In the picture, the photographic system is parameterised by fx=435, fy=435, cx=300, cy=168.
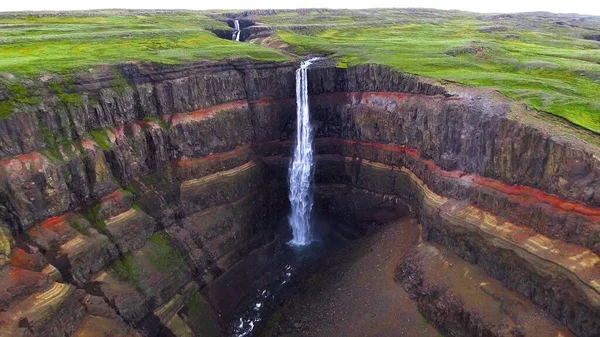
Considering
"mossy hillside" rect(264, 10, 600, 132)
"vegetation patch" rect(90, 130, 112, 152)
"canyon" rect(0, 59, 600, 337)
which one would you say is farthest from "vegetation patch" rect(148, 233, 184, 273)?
"mossy hillside" rect(264, 10, 600, 132)

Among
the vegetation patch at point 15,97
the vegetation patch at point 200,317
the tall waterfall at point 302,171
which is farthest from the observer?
the tall waterfall at point 302,171

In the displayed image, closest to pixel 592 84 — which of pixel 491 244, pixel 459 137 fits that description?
pixel 459 137

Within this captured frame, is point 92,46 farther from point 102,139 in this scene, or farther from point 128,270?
point 128,270

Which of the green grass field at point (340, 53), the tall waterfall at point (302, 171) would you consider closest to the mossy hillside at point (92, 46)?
the green grass field at point (340, 53)

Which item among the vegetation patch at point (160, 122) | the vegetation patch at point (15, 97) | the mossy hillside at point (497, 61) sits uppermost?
the vegetation patch at point (15, 97)

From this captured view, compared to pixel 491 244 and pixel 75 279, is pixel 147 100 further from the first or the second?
pixel 491 244

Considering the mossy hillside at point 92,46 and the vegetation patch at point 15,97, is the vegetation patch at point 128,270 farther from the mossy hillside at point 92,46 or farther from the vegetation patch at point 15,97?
the mossy hillside at point 92,46

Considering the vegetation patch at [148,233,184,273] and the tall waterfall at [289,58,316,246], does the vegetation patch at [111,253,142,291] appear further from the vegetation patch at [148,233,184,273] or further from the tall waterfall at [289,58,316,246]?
the tall waterfall at [289,58,316,246]
